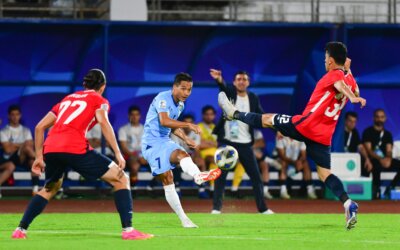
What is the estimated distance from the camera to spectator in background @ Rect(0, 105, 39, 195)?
832 inches

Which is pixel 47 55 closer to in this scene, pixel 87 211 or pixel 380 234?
pixel 87 211

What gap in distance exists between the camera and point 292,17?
26234mm

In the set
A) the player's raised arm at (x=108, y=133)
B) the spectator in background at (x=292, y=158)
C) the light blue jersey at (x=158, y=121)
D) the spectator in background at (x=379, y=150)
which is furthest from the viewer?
the spectator in background at (x=292, y=158)

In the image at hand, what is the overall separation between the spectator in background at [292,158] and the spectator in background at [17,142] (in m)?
5.77

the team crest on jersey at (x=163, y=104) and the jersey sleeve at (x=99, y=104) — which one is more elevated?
the jersey sleeve at (x=99, y=104)

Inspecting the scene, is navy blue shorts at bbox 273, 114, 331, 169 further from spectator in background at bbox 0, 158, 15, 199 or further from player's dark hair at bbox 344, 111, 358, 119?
spectator in background at bbox 0, 158, 15, 199

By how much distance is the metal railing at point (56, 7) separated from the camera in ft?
80.5

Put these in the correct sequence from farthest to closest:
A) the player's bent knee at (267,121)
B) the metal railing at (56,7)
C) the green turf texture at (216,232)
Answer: the metal railing at (56,7)
the player's bent knee at (267,121)
the green turf texture at (216,232)

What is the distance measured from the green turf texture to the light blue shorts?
810mm

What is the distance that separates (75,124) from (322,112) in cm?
380

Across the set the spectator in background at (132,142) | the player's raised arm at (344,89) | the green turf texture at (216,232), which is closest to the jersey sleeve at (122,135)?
the spectator in background at (132,142)

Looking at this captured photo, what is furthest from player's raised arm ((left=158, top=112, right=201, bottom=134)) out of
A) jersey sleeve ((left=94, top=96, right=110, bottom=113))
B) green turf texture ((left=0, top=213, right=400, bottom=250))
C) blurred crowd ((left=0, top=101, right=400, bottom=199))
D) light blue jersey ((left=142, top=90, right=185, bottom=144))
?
blurred crowd ((left=0, top=101, right=400, bottom=199))

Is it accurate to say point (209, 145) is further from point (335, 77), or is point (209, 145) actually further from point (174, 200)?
point (335, 77)

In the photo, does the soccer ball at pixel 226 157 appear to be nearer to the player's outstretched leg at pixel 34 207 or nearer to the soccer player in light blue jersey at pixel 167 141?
the soccer player in light blue jersey at pixel 167 141
